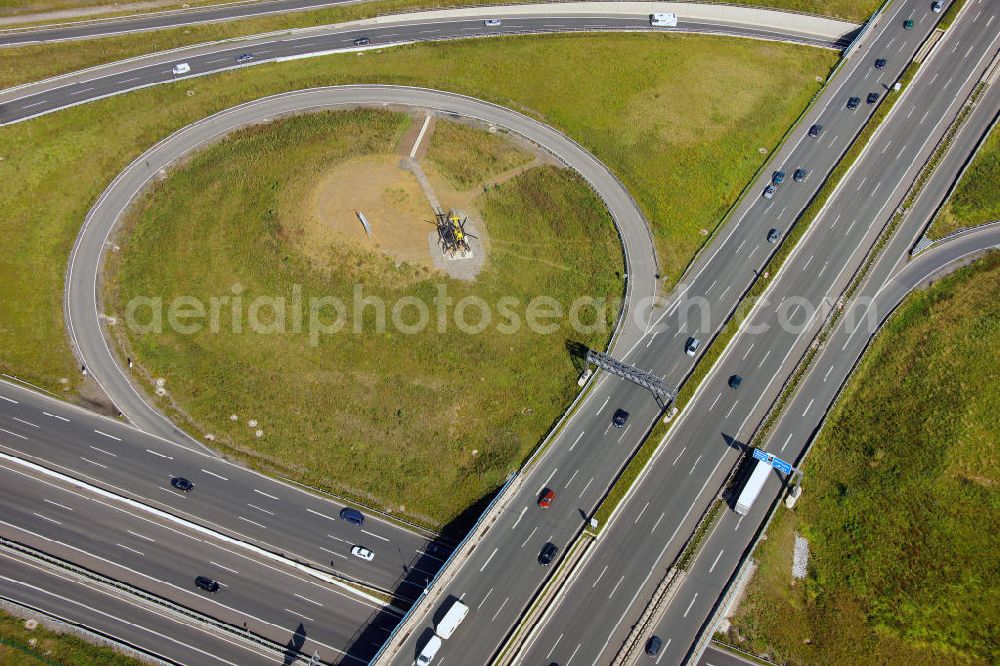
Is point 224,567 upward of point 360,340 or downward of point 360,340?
downward

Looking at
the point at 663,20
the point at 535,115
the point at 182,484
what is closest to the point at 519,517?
the point at 182,484

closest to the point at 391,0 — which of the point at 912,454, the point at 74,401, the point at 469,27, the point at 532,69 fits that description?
the point at 469,27

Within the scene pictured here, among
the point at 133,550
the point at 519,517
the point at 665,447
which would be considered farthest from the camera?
the point at 665,447

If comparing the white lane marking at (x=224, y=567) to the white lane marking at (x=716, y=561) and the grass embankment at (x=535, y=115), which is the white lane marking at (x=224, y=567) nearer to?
the grass embankment at (x=535, y=115)

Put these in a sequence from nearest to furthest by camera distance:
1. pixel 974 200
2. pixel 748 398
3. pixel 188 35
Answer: pixel 748 398, pixel 974 200, pixel 188 35

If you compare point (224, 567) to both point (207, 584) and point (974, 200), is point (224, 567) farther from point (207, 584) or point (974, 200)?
point (974, 200)

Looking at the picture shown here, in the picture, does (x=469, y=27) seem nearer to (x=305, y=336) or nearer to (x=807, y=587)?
(x=305, y=336)
